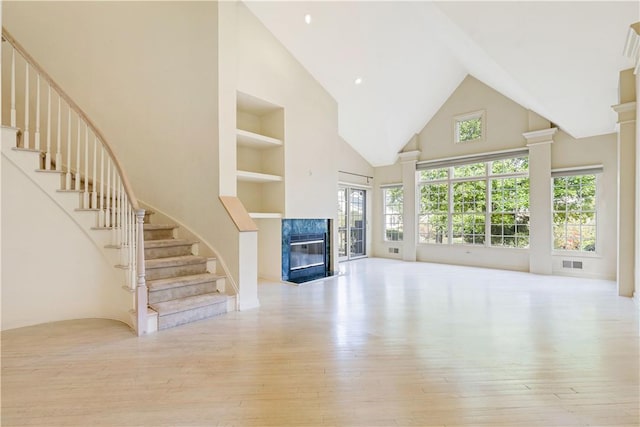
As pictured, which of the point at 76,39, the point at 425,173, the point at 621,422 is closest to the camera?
the point at 621,422

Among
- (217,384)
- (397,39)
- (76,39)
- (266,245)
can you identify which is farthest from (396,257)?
(76,39)

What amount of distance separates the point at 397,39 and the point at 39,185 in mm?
5532

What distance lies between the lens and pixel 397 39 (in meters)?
5.34

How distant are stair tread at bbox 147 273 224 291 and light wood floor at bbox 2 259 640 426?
18.8 inches

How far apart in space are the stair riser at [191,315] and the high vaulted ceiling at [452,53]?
4.42 metres

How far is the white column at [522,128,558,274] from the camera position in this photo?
584 centimetres

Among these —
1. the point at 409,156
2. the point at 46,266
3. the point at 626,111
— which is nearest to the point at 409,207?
the point at 409,156

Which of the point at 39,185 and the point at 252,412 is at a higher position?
the point at 39,185

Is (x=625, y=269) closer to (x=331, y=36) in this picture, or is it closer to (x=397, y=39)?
(x=397, y=39)

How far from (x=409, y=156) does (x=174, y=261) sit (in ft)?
20.2

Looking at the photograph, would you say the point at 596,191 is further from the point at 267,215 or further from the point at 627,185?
the point at 267,215

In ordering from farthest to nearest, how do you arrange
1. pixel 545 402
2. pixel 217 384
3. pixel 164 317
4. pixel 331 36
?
pixel 331 36 < pixel 164 317 < pixel 217 384 < pixel 545 402

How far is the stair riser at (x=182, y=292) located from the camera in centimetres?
315

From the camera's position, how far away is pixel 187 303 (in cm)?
318
